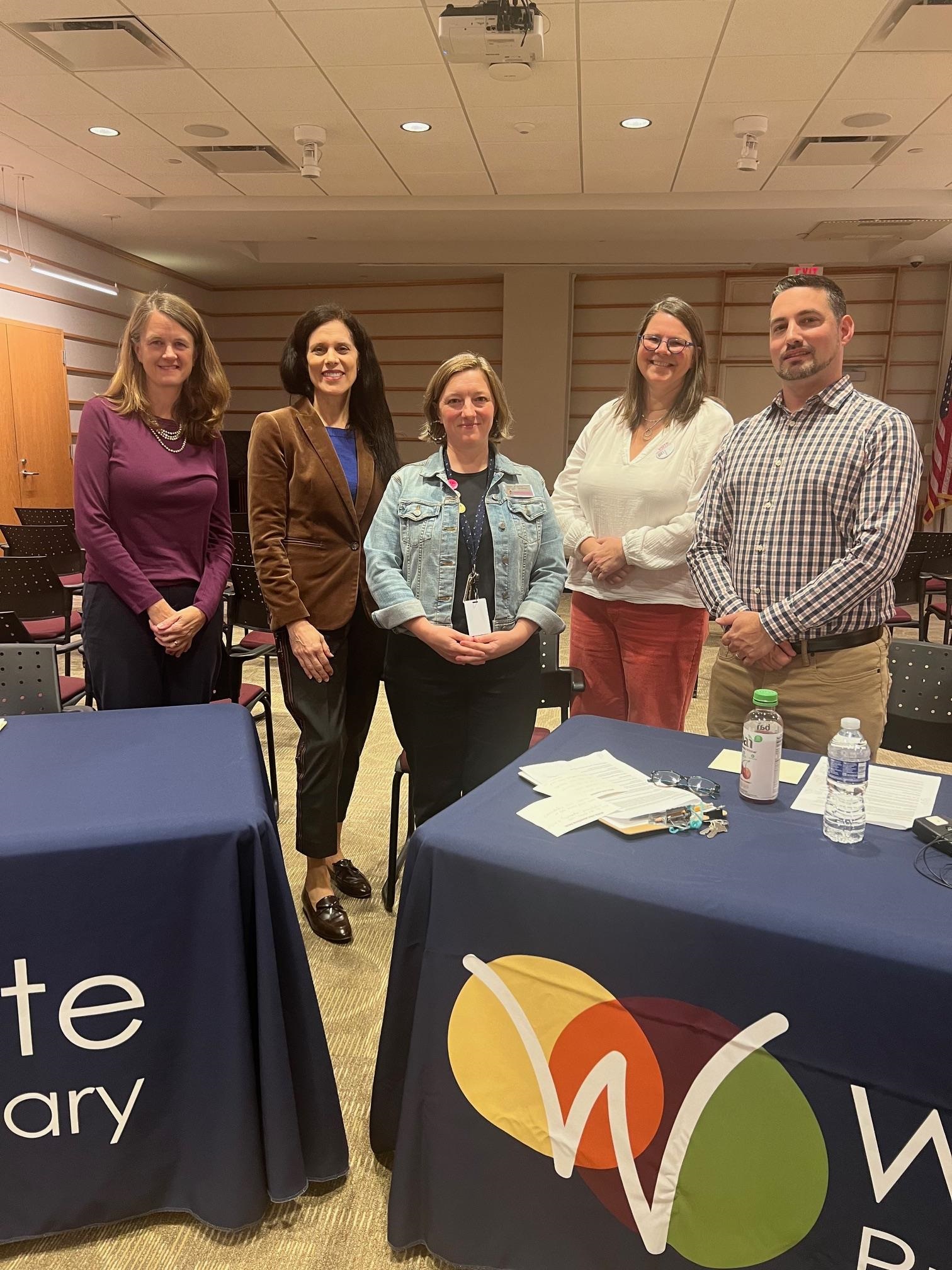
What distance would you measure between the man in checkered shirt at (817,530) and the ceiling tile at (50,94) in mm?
4465

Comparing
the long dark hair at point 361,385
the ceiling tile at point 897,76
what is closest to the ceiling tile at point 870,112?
the ceiling tile at point 897,76

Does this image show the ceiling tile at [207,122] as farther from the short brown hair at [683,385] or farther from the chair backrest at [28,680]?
the chair backrest at [28,680]

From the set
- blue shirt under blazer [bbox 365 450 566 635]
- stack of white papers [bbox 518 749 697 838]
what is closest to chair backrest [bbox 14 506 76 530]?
blue shirt under blazer [bbox 365 450 566 635]

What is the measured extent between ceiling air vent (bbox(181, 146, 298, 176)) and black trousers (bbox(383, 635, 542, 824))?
5.02 meters

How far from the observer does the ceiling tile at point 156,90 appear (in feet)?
15.0

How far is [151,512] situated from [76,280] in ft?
20.8

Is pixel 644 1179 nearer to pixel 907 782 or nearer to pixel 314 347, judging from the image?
pixel 907 782

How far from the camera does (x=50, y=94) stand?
483cm

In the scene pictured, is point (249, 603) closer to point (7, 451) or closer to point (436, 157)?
point (436, 157)

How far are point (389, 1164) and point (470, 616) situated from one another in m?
1.17

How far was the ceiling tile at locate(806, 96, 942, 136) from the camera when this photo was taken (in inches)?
188

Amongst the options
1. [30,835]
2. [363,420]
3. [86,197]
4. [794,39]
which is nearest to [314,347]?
[363,420]

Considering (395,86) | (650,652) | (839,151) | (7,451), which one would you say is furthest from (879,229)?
(7,451)

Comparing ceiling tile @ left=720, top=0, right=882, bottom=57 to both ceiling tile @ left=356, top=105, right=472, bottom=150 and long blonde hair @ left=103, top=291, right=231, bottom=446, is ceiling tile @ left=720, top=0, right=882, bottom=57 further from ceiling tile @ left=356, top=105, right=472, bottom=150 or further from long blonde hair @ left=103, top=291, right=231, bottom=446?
long blonde hair @ left=103, top=291, right=231, bottom=446
